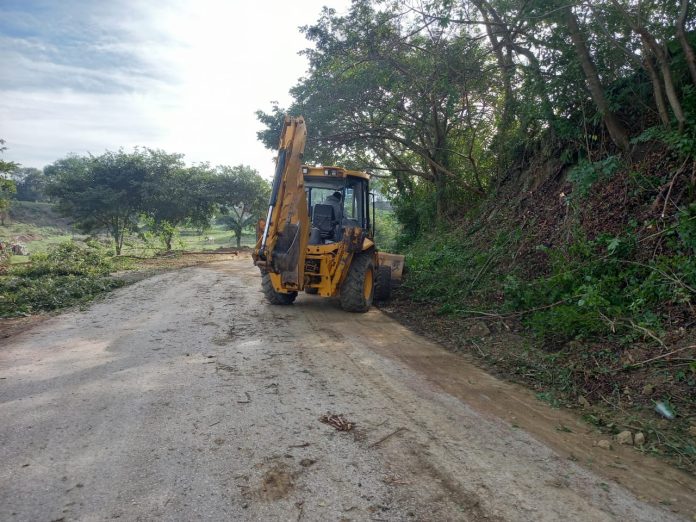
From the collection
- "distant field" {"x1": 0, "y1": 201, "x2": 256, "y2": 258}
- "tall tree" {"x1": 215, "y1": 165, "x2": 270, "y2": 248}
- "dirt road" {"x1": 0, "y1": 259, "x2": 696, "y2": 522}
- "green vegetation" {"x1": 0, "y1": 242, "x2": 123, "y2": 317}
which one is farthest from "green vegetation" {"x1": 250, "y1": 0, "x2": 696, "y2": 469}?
"distant field" {"x1": 0, "y1": 201, "x2": 256, "y2": 258}

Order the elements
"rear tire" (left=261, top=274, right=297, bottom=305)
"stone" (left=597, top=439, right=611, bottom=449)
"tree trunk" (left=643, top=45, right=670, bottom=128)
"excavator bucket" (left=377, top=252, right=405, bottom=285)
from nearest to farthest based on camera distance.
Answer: "stone" (left=597, top=439, right=611, bottom=449), "tree trunk" (left=643, top=45, right=670, bottom=128), "rear tire" (left=261, top=274, right=297, bottom=305), "excavator bucket" (left=377, top=252, right=405, bottom=285)

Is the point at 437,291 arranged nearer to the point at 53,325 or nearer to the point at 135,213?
the point at 53,325

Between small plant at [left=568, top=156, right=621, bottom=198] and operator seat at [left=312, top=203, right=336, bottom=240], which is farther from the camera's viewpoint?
operator seat at [left=312, top=203, right=336, bottom=240]

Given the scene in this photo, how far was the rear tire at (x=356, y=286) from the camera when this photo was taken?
870cm

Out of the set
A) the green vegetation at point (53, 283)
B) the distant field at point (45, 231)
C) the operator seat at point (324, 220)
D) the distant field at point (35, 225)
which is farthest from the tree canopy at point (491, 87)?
the distant field at point (35, 225)

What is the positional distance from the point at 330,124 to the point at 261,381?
11826 mm

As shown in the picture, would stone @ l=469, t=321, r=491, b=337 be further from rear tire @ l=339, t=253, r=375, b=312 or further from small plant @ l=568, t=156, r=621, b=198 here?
small plant @ l=568, t=156, r=621, b=198

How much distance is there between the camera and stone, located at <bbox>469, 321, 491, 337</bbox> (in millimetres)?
6918

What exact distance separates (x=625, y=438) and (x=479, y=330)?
10.8 ft

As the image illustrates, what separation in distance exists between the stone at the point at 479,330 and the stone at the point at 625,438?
308 centimetres

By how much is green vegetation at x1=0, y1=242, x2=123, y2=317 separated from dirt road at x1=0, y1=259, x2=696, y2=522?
280cm

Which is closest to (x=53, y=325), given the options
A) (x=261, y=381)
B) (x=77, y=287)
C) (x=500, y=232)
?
(x=77, y=287)

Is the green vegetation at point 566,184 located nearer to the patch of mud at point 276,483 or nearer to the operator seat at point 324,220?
the operator seat at point 324,220

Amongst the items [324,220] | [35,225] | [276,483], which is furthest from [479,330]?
[35,225]
